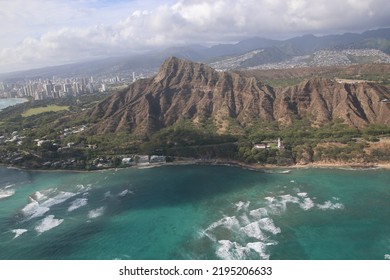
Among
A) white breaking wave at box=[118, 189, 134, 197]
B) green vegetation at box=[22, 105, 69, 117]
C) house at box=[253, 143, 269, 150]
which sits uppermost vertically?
green vegetation at box=[22, 105, 69, 117]

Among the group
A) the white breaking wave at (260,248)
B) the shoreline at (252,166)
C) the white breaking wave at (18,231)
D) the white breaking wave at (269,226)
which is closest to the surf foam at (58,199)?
the white breaking wave at (18,231)

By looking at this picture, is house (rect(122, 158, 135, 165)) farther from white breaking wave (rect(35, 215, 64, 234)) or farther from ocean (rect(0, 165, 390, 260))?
white breaking wave (rect(35, 215, 64, 234))

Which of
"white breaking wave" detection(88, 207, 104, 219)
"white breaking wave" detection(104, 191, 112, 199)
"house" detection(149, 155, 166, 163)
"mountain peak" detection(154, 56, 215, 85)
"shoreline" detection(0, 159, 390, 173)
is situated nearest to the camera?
"white breaking wave" detection(88, 207, 104, 219)

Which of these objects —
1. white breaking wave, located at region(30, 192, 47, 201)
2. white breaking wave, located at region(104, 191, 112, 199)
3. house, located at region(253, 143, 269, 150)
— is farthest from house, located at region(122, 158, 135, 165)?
house, located at region(253, 143, 269, 150)

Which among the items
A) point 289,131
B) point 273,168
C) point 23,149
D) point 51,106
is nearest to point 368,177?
point 273,168

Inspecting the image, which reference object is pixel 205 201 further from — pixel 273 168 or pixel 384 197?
pixel 384 197

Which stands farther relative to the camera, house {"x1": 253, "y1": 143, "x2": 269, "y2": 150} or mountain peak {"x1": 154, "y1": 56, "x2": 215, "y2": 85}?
mountain peak {"x1": 154, "y1": 56, "x2": 215, "y2": 85}
